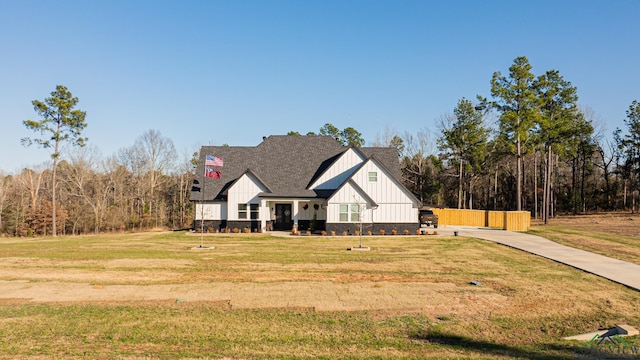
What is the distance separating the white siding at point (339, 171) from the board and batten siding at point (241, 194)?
16.9 ft

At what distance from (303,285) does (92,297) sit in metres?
6.65

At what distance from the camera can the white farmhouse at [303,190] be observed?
31.6 m

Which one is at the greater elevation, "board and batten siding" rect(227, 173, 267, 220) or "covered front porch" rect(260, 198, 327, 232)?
"board and batten siding" rect(227, 173, 267, 220)

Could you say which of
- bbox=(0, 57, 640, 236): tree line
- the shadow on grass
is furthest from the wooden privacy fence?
the shadow on grass

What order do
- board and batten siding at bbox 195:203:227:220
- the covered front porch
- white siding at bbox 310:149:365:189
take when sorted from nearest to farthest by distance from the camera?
the covered front porch, board and batten siding at bbox 195:203:227:220, white siding at bbox 310:149:365:189

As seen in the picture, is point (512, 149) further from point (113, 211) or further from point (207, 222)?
point (113, 211)

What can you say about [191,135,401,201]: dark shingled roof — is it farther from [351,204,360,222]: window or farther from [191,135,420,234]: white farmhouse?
[351,204,360,222]: window

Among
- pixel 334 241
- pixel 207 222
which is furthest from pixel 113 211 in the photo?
pixel 334 241

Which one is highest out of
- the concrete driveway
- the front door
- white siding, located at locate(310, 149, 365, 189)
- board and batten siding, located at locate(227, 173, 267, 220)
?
white siding, located at locate(310, 149, 365, 189)

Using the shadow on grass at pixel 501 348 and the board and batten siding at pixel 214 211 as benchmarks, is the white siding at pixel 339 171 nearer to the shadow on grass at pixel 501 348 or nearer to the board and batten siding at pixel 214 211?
the board and batten siding at pixel 214 211

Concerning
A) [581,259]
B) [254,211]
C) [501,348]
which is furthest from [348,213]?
[501,348]

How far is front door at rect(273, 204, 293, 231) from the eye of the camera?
117 ft

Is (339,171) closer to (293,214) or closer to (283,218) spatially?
(293,214)

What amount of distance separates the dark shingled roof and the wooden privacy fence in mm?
10469
